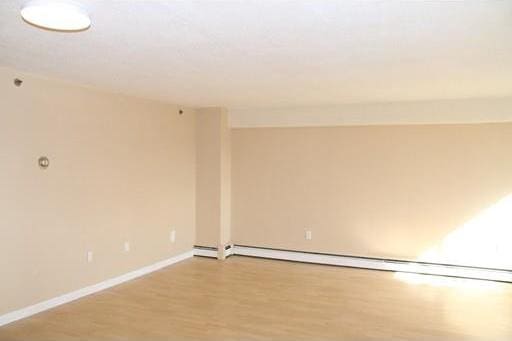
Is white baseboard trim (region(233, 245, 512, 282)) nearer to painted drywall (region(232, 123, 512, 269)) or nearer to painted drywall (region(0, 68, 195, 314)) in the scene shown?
painted drywall (region(232, 123, 512, 269))

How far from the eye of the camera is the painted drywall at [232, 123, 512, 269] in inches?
197

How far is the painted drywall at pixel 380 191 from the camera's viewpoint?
500 cm

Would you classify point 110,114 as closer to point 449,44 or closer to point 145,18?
point 145,18

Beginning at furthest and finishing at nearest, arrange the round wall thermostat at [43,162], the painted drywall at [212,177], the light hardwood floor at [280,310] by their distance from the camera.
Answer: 1. the painted drywall at [212,177]
2. the round wall thermostat at [43,162]
3. the light hardwood floor at [280,310]

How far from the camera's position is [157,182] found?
5438mm

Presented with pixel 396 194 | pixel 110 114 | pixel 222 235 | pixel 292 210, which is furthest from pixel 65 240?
pixel 396 194

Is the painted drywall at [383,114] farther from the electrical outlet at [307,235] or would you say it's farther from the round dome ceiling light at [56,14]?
the round dome ceiling light at [56,14]

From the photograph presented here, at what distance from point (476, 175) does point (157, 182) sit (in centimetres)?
400

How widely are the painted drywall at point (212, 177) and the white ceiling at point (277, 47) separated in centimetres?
164

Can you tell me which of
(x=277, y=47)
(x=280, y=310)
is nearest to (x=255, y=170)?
(x=280, y=310)

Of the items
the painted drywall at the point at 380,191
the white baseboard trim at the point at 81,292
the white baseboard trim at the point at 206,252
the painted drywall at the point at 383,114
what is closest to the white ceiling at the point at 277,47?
the painted drywall at the point at 383,114

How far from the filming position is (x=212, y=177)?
6.09m

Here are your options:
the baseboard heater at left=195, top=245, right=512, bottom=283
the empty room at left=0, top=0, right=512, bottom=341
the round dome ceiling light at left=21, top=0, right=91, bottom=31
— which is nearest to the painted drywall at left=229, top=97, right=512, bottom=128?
the empty room at left=0, top=0, right=512, bottom=341

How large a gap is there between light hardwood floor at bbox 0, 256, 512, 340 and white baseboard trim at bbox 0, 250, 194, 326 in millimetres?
81
